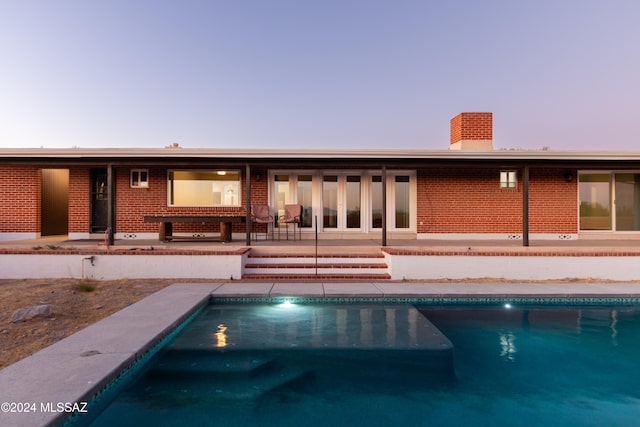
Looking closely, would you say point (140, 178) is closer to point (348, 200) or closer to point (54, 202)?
point (54, 202)

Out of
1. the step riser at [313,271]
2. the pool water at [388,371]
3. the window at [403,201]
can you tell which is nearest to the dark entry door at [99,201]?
the step riser at [313,271]

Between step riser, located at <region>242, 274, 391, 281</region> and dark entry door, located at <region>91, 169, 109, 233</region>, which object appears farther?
dark entry door, located at <region>91, 169, 109, 233</region>

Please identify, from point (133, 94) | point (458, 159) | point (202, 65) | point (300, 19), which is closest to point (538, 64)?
point (458, 159)

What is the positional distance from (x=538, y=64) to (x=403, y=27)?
580cm

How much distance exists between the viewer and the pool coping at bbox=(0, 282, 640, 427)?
2.57 metres

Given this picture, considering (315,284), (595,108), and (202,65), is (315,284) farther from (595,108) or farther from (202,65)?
(595,108)

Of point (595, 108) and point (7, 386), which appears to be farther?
point (595, 108)

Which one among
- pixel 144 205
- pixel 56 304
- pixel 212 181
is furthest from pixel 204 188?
pixel 56 304

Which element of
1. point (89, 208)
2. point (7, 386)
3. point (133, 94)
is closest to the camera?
point (7, 386)

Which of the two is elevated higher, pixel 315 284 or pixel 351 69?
pixel 351 69

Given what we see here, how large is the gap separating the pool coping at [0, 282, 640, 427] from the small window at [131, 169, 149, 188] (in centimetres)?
561

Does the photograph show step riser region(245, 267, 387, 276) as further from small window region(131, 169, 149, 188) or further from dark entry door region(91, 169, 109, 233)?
dark entry door region(91, 169, 109, 233)

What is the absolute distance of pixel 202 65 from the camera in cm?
1485

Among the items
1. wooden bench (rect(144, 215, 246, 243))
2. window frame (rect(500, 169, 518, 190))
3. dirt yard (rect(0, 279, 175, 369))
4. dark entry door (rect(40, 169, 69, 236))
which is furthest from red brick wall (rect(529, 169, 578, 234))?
dark entry door (rect(40, 169, 69, 236))
